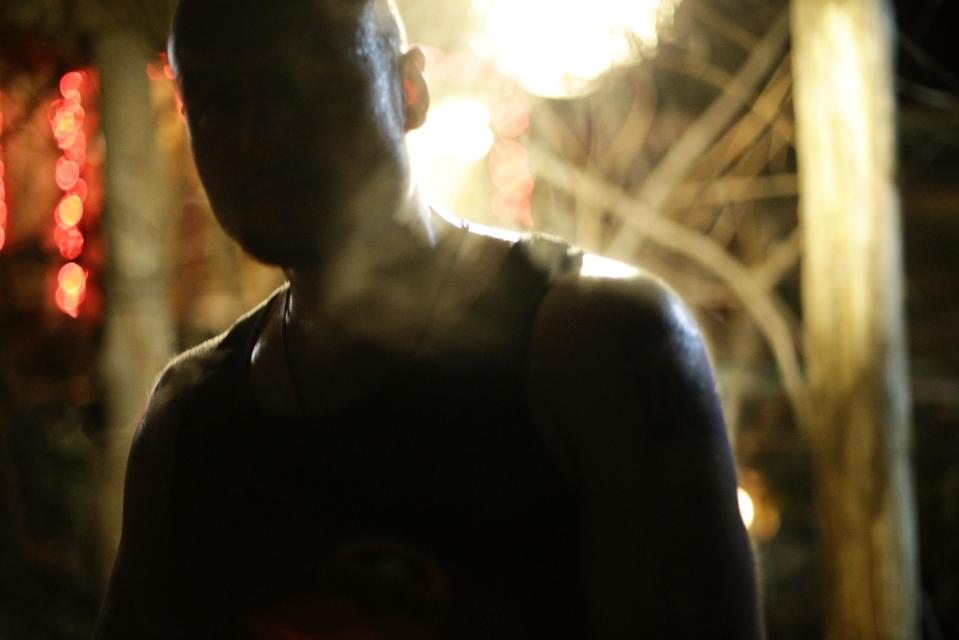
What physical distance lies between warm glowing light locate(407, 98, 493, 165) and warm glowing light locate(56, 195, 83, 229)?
3533mm

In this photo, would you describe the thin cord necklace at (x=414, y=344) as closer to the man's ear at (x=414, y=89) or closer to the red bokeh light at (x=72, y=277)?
the man's ear at (x=414, y=89)

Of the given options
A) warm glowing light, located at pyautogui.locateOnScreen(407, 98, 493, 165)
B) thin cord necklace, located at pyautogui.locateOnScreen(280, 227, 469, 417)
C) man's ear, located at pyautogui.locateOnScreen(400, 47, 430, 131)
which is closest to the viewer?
thin cord necklace, located at pyautogui.locateOnScreen(280, 227, 469, 417)

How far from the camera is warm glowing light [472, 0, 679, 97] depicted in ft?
17.7

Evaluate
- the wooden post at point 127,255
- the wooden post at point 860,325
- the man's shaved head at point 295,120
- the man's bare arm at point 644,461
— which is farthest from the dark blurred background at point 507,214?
the man's bare arm at point 644,461

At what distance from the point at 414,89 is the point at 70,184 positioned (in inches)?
282

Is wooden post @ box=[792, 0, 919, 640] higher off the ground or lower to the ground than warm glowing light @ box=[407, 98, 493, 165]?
lower

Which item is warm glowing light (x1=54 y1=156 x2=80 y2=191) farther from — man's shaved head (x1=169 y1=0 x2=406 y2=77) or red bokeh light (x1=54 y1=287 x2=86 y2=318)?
man's shaved head (x1=169 y1=0 x2=406 y2=77)

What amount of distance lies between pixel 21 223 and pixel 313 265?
8672 millimetres

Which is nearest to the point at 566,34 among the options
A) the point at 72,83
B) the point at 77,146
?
the point at 72,83

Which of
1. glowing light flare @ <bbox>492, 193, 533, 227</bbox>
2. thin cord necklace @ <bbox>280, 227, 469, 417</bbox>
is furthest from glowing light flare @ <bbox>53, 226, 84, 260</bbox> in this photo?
thin cord necklace @ <bbox>280, 227, 469, 417</bbox>

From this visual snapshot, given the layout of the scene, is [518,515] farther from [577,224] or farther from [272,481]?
[577,224]

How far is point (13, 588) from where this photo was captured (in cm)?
956

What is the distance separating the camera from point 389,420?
1.78 meters

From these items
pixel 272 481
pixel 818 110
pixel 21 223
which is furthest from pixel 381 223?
pixel 21 223
